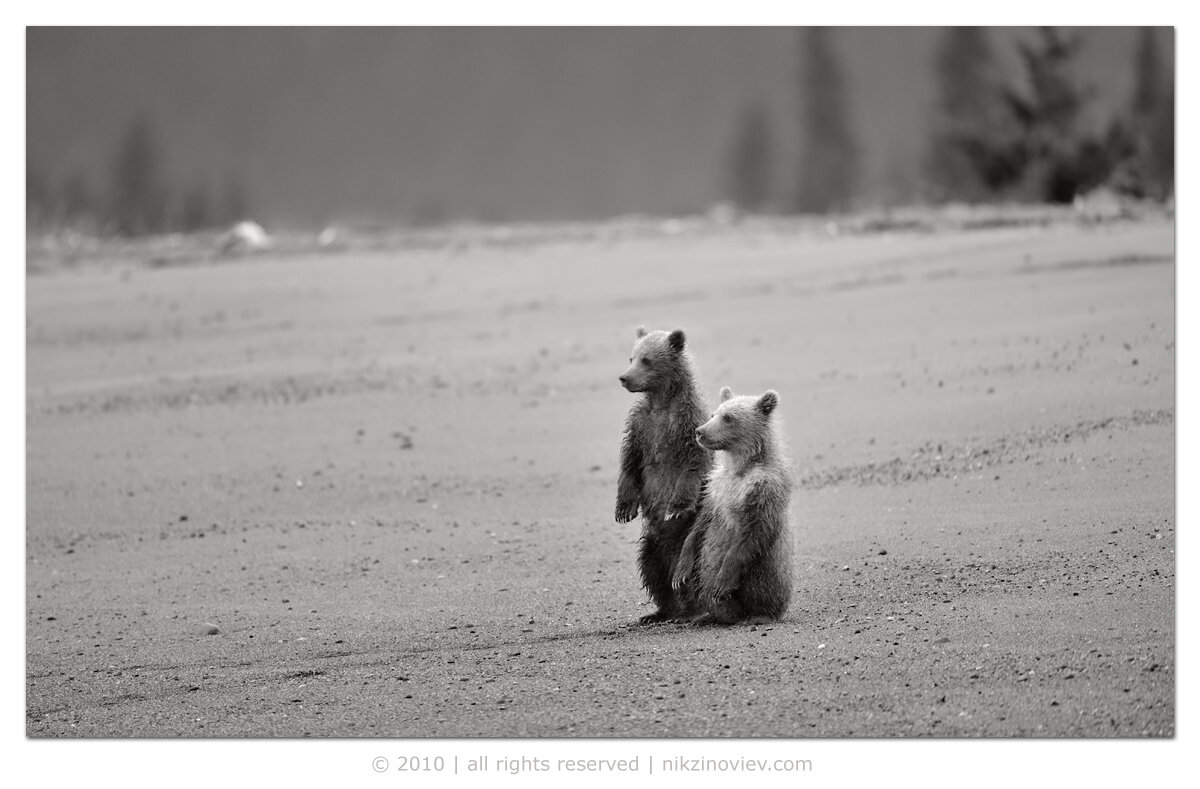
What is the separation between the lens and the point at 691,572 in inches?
270

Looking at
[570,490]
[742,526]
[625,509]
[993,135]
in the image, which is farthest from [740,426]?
[993,135]

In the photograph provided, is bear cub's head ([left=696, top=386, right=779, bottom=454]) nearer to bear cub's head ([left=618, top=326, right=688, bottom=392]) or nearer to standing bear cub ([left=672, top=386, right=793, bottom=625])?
standing bear cub ([left=672, top=386, right=793, bottom=625])

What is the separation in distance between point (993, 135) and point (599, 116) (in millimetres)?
3062

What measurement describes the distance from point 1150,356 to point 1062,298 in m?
1.55

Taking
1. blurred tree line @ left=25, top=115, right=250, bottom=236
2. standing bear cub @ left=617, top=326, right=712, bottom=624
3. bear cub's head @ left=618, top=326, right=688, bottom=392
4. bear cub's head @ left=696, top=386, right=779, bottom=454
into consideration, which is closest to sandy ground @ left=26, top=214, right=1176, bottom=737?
standing bear cub @ left=617, top=326, right=712, bottom=624

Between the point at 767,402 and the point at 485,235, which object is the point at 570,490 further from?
the point at 485,235

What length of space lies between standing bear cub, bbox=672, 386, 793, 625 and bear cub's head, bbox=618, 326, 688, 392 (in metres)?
0.27

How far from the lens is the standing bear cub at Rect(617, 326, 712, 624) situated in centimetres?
682

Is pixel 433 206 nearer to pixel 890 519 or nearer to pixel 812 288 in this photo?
pixel 812 288

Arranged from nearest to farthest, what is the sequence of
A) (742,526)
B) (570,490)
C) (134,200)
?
(742,526) → (570,490) → (134,200)

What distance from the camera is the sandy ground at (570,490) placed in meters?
6.71

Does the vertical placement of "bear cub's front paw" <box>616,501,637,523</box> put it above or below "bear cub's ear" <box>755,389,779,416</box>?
below

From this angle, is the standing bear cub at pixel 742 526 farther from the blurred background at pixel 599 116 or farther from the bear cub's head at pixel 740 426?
the blurred background at pixel 599 116

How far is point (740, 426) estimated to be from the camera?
21.4ft
